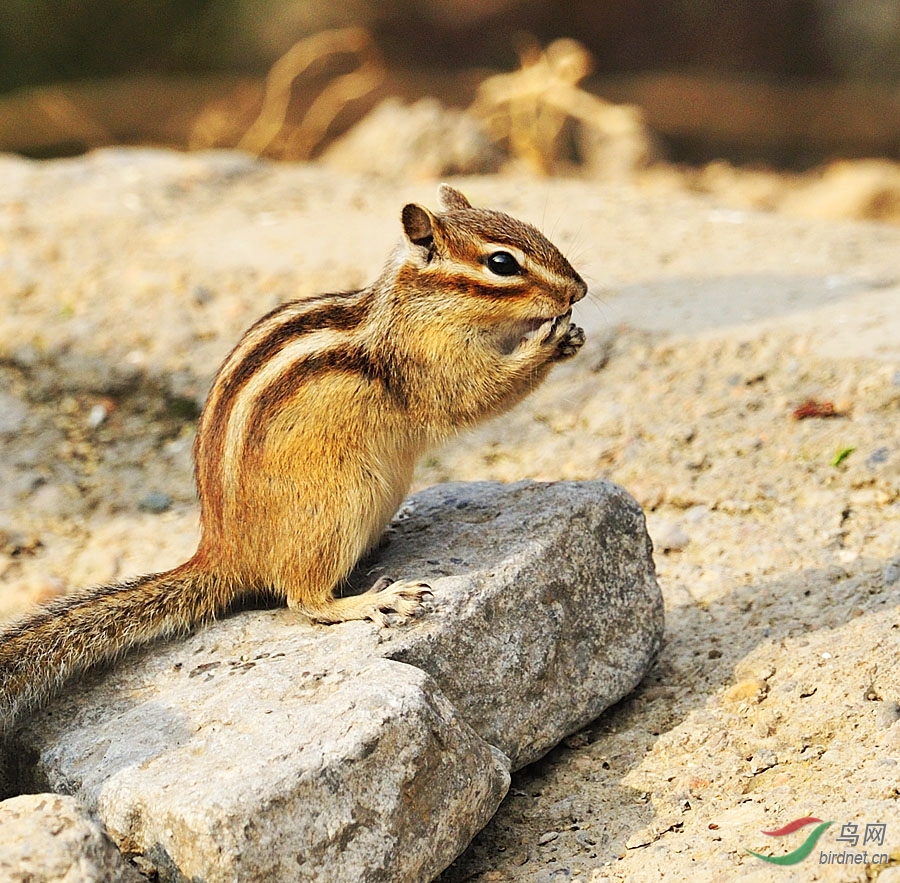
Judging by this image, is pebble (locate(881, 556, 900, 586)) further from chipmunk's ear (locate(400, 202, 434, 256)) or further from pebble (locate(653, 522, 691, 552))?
chipmunk's ear (locate(400, 202, 434, 256))

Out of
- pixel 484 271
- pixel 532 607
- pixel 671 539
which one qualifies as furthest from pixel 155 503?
pixel 532 607

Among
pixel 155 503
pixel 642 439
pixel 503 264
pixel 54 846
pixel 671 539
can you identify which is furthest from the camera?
pixel 155 503

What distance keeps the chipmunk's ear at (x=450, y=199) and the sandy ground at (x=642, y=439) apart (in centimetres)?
107

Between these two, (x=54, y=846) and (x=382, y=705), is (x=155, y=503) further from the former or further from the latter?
(x=54, y=846)

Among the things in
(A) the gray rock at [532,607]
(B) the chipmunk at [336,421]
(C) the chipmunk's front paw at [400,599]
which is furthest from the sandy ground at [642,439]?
(B) the chipmunk at [336,421]

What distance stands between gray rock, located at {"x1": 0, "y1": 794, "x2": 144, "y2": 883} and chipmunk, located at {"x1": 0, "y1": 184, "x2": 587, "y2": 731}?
2.30 feet

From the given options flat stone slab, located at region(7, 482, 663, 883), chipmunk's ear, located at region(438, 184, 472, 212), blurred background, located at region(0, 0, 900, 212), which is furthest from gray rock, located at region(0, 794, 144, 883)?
blurred background, located at region(0, 0, 900, 212)

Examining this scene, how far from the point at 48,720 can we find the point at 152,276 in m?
3.60

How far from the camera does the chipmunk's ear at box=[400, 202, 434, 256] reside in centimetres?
357

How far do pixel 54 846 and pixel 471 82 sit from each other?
463 inches

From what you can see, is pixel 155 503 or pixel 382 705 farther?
pixel 155 503

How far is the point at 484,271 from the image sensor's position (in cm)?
353

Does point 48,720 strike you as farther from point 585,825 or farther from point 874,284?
point 874,284

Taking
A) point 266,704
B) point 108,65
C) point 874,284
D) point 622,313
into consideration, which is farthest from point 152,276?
point 108,65
